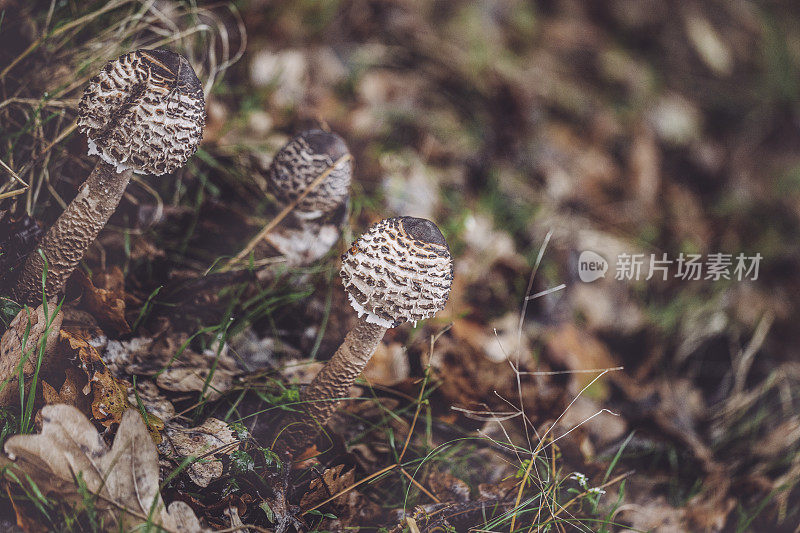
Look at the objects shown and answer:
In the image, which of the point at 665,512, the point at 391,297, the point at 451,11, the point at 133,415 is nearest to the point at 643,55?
the point at 451,11

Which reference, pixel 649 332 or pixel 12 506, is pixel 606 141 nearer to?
pixel 649 332

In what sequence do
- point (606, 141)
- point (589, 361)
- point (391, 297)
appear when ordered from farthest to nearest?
point (606, 141) < point (589, 361) < point (391, 297)

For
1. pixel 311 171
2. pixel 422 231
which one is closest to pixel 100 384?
pixel 422 231

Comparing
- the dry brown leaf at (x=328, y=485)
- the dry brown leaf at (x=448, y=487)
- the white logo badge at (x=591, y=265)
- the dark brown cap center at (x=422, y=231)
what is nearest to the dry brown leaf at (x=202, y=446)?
the dry brown leaf at (x=328, y=485)

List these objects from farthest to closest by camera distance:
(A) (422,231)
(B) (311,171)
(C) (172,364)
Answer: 1. (B) (311,171)
2. (C) (172,364)
3. (A) (422,231)

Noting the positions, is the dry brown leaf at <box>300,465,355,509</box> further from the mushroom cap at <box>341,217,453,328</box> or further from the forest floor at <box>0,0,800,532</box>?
the mushroom cap at <box>341,217,453,328</box>

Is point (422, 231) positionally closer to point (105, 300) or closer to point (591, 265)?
point (105, 300)

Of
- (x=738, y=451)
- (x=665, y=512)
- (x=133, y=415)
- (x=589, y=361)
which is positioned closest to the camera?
(x=133, y=415)
